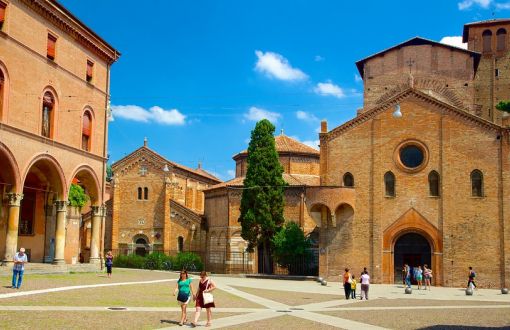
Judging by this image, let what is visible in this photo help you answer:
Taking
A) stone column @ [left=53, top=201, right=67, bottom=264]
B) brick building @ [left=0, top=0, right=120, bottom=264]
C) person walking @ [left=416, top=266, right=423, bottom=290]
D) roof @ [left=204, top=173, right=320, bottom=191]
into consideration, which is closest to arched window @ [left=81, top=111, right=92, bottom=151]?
brick building @ [left=0, top=0, right=120, bottom=264]

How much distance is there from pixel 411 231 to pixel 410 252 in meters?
1.23

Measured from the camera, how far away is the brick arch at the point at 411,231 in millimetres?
33656

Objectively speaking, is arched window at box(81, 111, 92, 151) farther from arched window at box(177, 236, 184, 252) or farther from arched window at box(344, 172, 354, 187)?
arched window at box(177, 236, 184, 252)

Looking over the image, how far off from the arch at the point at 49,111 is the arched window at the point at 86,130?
10.0ft

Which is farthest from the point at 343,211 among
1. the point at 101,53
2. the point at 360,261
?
the point at 101,53

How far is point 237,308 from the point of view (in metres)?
19.3

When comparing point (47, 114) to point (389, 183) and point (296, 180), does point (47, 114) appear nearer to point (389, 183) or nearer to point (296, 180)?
point (389, 183)

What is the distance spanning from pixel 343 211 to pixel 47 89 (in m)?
17.9

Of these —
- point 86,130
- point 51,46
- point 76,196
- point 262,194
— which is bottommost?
→ point 76,196

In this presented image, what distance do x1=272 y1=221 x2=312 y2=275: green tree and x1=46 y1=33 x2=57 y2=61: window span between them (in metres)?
17.8


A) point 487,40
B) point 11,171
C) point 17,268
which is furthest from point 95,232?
point 487,40

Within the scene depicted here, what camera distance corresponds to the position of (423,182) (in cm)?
3453

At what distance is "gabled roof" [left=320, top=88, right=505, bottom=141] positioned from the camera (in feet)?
110

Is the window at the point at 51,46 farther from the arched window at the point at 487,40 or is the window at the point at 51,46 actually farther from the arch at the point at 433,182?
the arched window at the point at 487,40
